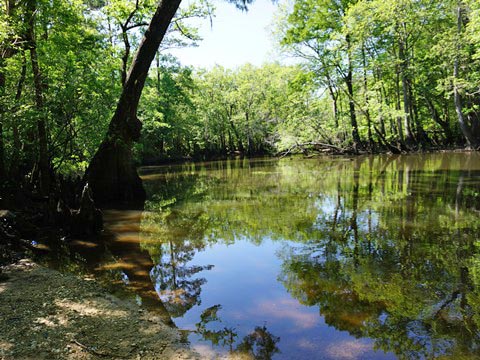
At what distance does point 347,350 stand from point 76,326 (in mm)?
2729

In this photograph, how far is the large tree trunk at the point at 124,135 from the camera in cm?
1165

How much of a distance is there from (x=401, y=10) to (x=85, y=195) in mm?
24264

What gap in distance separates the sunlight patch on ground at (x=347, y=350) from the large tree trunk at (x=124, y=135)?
1005 cm

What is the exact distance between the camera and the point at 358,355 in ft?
10.4

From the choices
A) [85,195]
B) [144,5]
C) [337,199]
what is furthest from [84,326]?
[144,5]

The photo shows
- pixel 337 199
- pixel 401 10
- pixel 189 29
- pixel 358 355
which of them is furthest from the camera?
pixel 401 10

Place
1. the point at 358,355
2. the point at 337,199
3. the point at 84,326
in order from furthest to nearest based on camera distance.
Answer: the point at 337,199 < the point at 84,326 < the point at 358,355

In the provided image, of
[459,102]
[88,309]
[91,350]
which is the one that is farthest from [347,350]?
[459,102]

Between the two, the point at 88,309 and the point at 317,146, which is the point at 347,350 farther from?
the point at 317,146

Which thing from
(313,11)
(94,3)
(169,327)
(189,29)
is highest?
(313,11)

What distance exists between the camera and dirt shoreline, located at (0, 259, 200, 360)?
3234 millimetres

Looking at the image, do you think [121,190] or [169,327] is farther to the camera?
[121,190]

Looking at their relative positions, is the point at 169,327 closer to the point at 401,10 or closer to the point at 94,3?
the point at 94,3

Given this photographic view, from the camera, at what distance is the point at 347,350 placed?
325 centimetres
